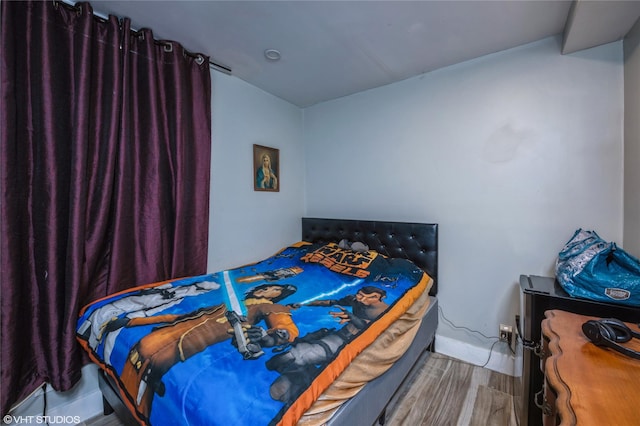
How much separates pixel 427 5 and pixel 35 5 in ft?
7.09

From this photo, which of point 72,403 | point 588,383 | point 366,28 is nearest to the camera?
point 588,383

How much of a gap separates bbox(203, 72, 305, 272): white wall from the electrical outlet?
216 centimetres

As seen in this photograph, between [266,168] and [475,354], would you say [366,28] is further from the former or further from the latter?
[475,354]

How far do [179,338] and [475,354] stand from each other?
224cm

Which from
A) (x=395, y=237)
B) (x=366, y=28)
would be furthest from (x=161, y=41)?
(x=395, y=237)

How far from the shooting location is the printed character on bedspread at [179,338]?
1.00 metres

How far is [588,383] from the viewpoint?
2.44 feet

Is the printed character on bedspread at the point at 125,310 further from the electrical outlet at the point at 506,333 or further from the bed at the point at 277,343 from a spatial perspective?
the electrical outlet at the point at 506,333

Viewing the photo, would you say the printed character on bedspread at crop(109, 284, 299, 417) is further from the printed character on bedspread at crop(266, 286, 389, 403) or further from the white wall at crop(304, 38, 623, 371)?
the white wall at crop(304, 38, 623, 371)

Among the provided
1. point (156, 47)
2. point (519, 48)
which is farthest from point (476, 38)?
point (156, 47)

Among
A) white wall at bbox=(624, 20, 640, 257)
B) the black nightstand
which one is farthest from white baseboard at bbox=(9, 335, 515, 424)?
white wall at bbox=(624, 20, 640, 257)

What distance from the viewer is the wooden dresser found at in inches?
24.9

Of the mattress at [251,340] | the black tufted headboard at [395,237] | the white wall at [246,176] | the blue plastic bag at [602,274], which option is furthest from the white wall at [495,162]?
the white wall at [246,176]

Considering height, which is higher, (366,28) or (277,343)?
(366,28)
